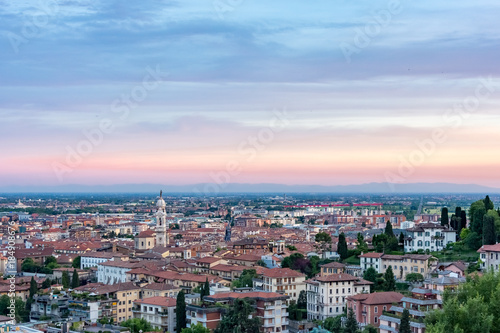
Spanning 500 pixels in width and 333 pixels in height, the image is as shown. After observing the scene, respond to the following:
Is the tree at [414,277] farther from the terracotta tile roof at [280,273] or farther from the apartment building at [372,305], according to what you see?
the terracotta tile roof at [280,273]

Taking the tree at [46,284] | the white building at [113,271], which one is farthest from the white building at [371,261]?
the tree at [46,284]

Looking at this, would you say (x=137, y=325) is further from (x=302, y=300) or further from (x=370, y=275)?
(x=370, y=275)

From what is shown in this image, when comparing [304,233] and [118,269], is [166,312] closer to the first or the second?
[118,269]

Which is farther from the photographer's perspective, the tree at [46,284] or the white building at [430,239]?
the white building at [430,239]

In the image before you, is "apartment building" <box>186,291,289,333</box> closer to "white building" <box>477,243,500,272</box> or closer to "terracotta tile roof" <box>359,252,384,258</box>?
"terracotta tile roof" <box>359,252,384,258</box>

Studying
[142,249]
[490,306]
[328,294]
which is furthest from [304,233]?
[490,306]

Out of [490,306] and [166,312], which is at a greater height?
[490,306]
